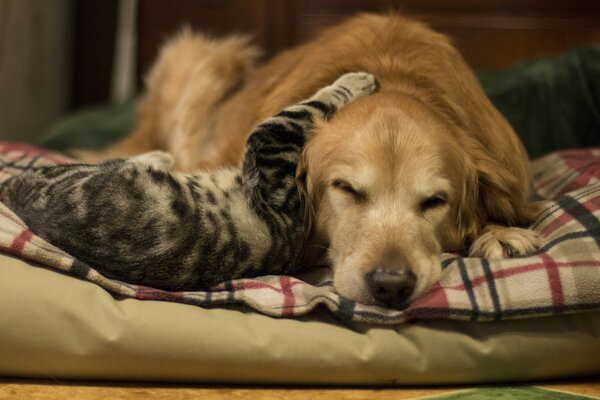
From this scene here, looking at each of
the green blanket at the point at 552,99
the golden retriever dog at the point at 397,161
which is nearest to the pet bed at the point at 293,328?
the golden retriever dog at the point at 397,161

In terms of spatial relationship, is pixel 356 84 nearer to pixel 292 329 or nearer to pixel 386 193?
pixel 386 193

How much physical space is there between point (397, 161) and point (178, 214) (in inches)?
25.3

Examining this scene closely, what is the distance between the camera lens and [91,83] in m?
6.14

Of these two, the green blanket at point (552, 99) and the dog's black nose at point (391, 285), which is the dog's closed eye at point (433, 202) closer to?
the dog's black nose at point (391, 285)

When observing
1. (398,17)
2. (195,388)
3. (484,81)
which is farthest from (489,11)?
(195,388)

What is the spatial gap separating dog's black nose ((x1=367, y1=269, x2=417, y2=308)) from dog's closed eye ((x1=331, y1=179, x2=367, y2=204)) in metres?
0.30

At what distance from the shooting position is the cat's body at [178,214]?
1908 mm

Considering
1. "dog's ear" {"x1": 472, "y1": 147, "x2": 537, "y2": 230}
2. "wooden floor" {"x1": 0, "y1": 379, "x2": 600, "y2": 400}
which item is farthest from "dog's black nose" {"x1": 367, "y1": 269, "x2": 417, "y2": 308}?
"dog's ear" {"x1": 472, "y1": 147, "x2": 537, "y2": 230}

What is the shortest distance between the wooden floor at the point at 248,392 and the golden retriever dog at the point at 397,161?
245 mm

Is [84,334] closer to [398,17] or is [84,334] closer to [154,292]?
[154,292]

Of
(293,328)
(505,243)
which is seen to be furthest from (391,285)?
(505,243)

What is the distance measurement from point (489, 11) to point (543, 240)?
2.99m

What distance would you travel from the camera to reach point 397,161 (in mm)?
2053

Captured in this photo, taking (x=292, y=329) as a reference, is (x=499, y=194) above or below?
above
